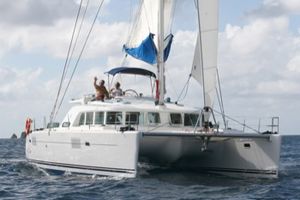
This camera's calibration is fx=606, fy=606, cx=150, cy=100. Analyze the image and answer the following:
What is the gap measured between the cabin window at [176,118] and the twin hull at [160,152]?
982 mm

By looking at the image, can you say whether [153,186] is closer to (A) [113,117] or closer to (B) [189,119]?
(A) [113,117]

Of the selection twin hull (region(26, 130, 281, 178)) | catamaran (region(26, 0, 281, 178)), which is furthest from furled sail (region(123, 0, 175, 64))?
twin hull (region(26, 130, 281, 178))

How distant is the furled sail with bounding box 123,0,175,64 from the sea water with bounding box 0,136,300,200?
341 centimetres

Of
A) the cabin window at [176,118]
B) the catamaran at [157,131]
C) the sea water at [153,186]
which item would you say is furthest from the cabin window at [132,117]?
the sea water at [153,186]

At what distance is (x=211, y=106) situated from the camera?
16594mm

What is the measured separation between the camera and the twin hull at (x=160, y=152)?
14641mm

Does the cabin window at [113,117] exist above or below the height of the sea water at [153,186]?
above

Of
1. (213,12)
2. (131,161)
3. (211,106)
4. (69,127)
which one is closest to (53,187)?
(131,161)

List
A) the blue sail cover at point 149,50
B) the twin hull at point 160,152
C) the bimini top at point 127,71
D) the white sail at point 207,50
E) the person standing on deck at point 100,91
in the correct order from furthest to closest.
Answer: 1. the bimini top at point 127,71
2. the person standing on deck at point 100,91
3. the blue sail cover at point 149,50
4. the white sail at point 207,50
5. the twin hull at point 160,152

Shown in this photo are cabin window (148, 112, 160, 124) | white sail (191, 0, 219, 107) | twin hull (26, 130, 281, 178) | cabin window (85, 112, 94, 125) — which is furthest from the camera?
cabin window (85, 112, 94, 125)

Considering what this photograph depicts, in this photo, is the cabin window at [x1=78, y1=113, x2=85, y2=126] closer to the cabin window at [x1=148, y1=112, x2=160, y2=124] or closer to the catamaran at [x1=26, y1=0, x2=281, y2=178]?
the catamaran at [x1=26, y1=0, x2=281, y2=178]

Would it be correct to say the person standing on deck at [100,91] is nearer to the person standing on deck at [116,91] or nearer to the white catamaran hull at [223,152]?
the person standing on deck at [116,91]

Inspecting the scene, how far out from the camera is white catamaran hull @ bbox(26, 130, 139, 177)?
14.4 metres

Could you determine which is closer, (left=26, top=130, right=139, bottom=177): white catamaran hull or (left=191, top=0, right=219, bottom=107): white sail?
(left=26, top=130, right=139, bottom=177): white catamaran hull
